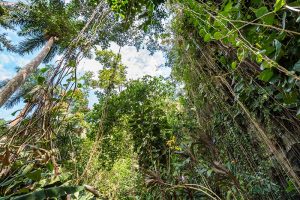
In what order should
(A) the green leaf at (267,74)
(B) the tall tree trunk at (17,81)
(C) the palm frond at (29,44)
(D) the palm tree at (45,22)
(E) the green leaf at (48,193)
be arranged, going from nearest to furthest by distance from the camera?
(E) the green leaf at (48,193) < (A) the green leaf at (267,74) < (B) the tall tree trunk at (17,81) < (D) the palm tree at (45,22) < (C) the palm frond at (29,44)

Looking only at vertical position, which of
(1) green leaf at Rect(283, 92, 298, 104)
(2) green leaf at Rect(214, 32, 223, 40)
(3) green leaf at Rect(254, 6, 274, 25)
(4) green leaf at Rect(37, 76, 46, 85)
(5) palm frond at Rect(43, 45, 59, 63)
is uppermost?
(5) palm frond at Rect(43, 45, 59, 63)

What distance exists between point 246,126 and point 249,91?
55 centimetres

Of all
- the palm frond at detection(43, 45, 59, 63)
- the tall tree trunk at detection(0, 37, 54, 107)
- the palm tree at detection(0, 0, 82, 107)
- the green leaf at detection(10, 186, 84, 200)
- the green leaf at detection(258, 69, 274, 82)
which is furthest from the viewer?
the palm frond at detection(43, 45, 59, 63)

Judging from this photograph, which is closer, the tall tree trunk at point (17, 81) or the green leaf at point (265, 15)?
the green leaf at point (265, 15)

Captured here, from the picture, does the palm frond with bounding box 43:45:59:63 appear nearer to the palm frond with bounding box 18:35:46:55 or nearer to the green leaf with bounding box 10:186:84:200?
the palm frond with bounding box 18:35:46:55

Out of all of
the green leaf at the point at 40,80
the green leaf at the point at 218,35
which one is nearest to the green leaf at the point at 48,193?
the green leaf at the point at 40,80

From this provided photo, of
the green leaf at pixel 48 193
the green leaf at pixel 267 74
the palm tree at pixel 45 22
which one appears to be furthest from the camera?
the palm tree at pixel 45 22

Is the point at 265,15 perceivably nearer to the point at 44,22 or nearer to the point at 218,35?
the point at 218,35

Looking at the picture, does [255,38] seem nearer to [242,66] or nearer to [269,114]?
[242,66]

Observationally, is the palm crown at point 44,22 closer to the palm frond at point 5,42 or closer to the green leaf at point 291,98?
the palm frond at point 5,42

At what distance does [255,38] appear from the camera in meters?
1.28

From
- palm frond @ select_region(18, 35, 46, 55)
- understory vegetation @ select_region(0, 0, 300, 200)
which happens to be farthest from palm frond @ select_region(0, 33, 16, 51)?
understory vegetation @ select_region(0, 0, 300, 200)

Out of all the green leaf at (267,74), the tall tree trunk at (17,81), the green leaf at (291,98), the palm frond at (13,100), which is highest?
the palm frond at (13,100)

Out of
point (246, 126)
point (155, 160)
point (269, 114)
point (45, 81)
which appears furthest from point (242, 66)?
point (155, 160)
